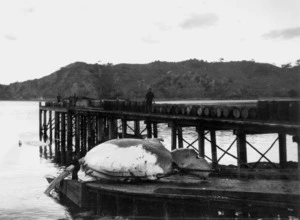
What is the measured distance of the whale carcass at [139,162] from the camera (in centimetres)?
1439

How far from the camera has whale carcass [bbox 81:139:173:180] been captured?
14383 millimetres

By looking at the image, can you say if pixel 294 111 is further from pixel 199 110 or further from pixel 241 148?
pixel 199 110

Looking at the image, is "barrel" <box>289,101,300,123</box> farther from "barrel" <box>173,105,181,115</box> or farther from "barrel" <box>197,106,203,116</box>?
"barrel" <box>173,105,181,115</box>

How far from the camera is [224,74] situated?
178 meters

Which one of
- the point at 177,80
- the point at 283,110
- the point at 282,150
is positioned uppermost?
the point at 177,80

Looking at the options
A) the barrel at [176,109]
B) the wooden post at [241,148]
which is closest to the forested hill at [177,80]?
the barrel at [176,109]

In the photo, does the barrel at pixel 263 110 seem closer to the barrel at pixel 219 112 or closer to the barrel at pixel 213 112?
the barrel at pixel 219 112

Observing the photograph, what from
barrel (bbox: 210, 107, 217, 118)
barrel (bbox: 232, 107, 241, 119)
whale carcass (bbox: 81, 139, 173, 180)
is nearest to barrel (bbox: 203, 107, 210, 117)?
barrel (bbox: 210, 107, 217, 118)

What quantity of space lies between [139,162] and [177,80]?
492 ft

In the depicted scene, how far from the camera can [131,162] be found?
14422 millimetres

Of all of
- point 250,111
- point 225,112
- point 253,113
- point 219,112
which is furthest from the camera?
point 219,112

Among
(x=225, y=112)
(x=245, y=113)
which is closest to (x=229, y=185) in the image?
(x=245, y=113)

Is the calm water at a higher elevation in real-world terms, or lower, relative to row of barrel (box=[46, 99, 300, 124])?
lower

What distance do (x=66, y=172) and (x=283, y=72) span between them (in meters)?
185
